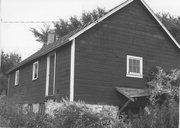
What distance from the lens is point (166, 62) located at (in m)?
23.8

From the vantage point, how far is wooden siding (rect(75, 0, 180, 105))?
2017 cm

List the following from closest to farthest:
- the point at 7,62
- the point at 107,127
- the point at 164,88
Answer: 1. the point at 107,127
2. the point at 164,88
3. the point at 7,62

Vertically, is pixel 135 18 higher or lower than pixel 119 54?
higher

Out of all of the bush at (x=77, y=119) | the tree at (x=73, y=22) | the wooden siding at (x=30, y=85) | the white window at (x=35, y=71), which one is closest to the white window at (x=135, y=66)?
the wooden siding at (x=30, y=85)

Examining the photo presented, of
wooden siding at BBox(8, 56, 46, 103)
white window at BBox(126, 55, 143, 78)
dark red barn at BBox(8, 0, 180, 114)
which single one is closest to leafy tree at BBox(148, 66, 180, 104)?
dark red barn at BBox(8, 0, 180, 114)

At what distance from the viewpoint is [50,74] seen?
22906mm

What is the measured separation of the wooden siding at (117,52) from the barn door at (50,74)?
9.66ft

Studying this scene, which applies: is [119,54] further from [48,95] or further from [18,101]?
[18,101]

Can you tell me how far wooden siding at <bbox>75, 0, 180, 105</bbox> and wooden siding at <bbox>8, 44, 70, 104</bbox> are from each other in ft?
3.20

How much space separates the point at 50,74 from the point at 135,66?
214 inches

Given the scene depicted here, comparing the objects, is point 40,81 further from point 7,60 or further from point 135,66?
point 7,60

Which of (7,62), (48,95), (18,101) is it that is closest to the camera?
(48,95)

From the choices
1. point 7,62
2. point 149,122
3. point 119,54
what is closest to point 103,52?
point 119,54

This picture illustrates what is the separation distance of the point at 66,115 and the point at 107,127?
1.88m
